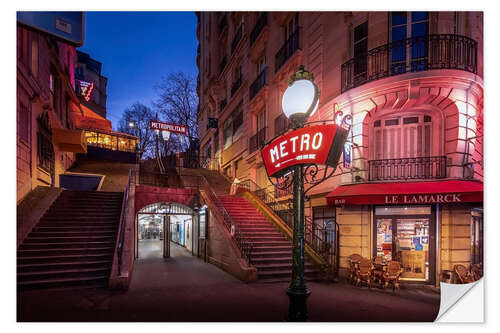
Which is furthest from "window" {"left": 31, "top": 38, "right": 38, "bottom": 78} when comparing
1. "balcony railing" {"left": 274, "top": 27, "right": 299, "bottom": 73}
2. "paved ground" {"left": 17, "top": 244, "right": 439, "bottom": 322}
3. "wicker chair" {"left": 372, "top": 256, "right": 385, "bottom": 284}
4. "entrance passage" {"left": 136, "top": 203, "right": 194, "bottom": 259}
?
"wicker chair" {"left": 372, "top": 256, "right": 385, "bottom": 284}

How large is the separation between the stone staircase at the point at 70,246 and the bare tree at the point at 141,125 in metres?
28.8

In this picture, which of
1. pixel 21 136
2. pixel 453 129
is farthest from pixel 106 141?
pixel 453 129

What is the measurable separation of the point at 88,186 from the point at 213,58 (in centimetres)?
1619

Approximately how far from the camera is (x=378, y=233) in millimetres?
8484

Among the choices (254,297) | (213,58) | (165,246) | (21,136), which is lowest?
(165,246)

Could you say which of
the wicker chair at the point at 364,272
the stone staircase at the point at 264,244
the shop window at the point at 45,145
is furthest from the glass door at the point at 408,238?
the shop window at the point at 45,145

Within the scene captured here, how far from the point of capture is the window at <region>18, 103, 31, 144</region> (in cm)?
852

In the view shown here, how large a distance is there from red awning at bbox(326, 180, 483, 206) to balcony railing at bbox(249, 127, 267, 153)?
7404 millimetres

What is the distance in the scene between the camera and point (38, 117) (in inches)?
407

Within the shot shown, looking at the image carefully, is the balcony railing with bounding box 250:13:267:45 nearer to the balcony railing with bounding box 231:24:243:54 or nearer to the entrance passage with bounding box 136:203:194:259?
the balcony railing with bounding box 231:24:243:54

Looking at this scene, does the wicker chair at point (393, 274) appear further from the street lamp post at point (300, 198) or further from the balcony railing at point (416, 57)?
the balcony railing at point (416, 57)

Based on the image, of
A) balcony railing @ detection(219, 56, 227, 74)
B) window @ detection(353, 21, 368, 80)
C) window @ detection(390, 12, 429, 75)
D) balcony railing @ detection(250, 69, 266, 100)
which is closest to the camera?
window @ detection(390, 12, 429, 75)
